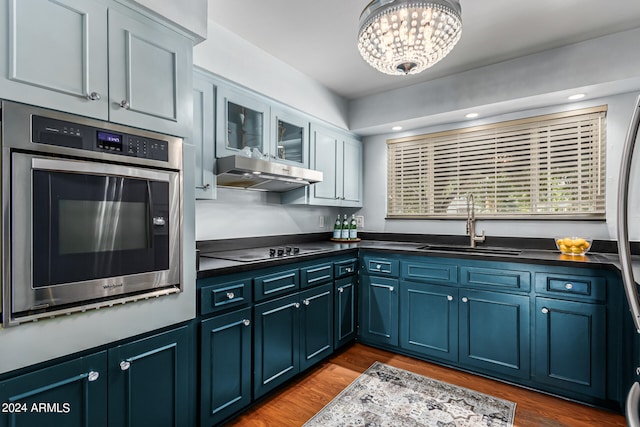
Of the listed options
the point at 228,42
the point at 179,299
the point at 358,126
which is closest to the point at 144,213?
the point at 179,299

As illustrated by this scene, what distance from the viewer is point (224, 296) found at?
6.12 ft

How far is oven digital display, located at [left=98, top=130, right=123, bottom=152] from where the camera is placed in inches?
52.8

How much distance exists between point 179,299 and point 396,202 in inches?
104

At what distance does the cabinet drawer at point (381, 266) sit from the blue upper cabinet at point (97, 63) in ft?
6.46

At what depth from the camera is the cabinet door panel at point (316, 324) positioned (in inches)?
96.2

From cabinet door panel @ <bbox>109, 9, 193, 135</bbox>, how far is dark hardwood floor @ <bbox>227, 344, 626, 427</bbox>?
5.69ft

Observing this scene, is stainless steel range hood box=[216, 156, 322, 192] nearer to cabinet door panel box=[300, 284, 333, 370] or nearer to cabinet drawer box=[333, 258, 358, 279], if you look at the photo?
cabinet drawer box=[333, 258, 358, 279]

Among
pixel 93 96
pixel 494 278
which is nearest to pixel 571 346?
pixel 494 278

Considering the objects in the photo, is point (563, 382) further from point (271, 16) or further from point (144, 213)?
point (271, 16)

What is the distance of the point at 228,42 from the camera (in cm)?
234

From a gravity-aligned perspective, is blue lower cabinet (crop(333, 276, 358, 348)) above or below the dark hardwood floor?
above

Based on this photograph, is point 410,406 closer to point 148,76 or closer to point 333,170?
point 333,170

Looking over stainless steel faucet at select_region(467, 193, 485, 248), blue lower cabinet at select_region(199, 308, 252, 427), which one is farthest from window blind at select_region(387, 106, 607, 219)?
blue lower cabinet at select_region(199, 308, 252, 427)

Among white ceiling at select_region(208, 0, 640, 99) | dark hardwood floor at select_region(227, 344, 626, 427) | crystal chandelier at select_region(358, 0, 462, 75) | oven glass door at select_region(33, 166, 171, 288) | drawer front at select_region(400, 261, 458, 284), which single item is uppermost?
white ceiling at select_region(208, 0, 640, 99)
